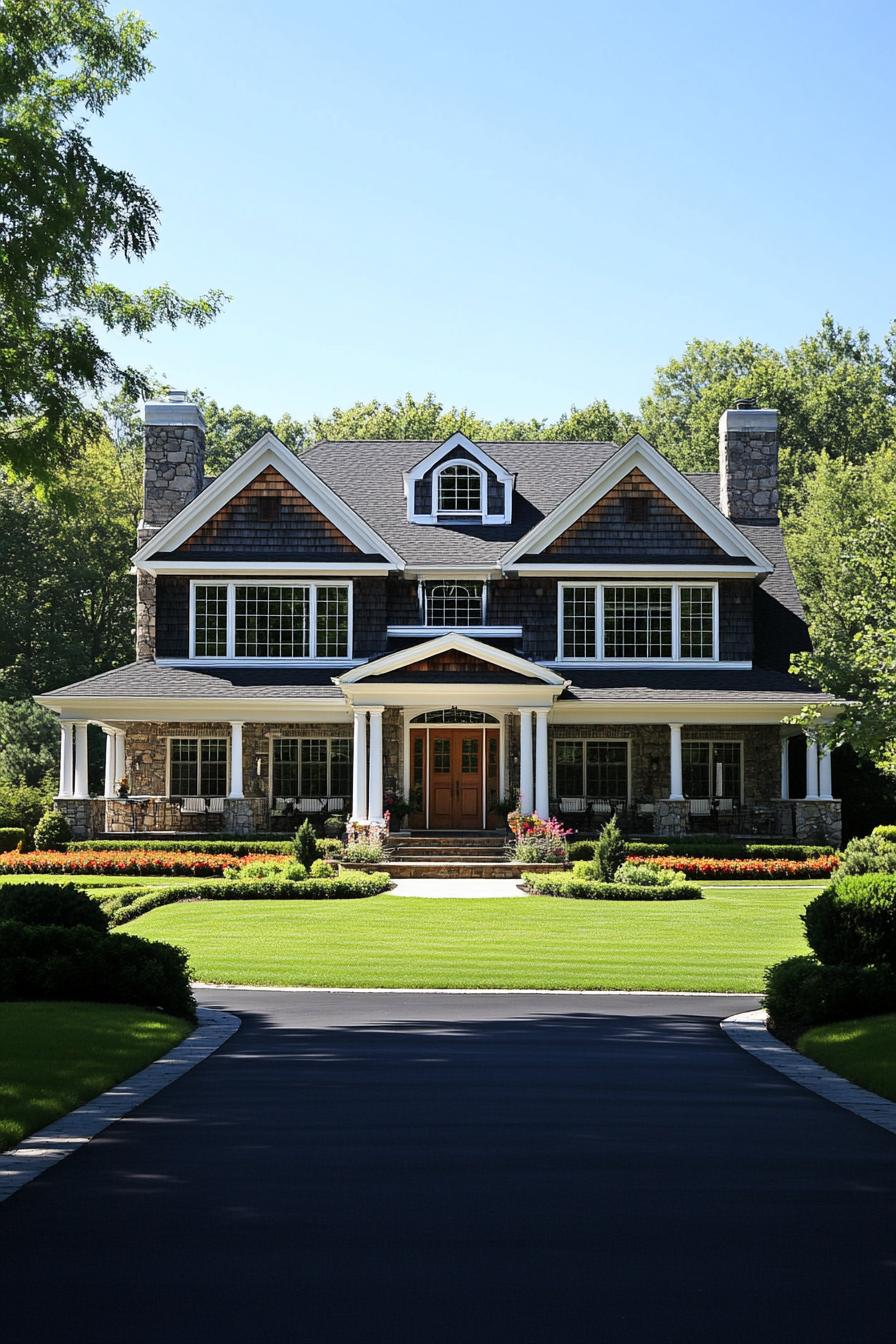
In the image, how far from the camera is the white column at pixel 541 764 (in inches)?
1314

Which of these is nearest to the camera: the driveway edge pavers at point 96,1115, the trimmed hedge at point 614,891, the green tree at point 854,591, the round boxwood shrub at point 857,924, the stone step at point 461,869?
the driveway edge pavers at point 96,1115

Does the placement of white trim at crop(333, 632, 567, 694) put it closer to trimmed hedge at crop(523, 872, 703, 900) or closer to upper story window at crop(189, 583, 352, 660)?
upper story window at crop(189, 583, 352, 660)

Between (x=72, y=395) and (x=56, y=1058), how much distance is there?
9.98 m

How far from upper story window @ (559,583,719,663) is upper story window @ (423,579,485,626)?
7.05 ft

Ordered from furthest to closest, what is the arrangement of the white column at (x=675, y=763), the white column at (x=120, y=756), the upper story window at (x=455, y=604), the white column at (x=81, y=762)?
the white column at (x=120, y=756), the upper story window at (x=455, y=604), the white column at (x=81, y=762), the white column at (x=675, y=763)

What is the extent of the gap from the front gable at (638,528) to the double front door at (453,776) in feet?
18.2

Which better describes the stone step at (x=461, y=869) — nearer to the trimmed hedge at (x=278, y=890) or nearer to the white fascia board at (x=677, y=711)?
the trimmed hedge at (x=278, y=890)

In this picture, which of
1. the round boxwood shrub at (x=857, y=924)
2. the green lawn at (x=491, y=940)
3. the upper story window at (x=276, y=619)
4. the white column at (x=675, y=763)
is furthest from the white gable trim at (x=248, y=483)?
the round boxwood shrub at (x=857, y=924)

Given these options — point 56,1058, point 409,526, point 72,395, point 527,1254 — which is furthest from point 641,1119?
point 409,526

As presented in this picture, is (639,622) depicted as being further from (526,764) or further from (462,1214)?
(462,1214)

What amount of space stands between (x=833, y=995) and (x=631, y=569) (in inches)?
962

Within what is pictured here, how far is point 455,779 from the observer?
36.5 meters

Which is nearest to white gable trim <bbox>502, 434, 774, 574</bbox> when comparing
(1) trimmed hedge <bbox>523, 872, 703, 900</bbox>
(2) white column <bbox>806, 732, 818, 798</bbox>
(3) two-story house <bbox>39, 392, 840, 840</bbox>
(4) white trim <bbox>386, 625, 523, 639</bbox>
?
(3) two-story house <bbox>39, 392, 840, 840</bbox>

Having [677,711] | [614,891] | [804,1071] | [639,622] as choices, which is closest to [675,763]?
[677,711]
